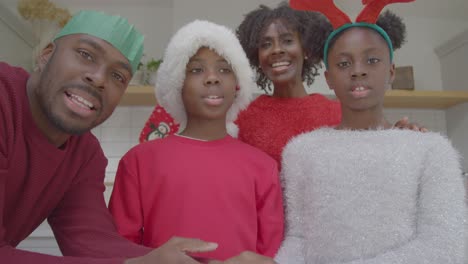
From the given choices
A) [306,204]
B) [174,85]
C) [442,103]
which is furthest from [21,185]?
[442,103]

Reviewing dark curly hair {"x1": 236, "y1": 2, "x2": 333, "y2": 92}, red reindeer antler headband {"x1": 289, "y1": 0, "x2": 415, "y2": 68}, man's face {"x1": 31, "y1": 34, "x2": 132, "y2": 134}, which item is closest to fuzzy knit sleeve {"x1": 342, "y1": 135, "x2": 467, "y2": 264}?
red reindeer antler headband {"x1": 289, "y1": 0, "x2": 415, "y2": 68}

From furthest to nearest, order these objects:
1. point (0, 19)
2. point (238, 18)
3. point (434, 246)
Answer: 1. point (238, 18)
2. point (0, 19)
3. point (434, 246)

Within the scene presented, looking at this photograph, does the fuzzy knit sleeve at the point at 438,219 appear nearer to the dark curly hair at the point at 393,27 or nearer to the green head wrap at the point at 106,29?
the dark curly hair at the point at 393,27

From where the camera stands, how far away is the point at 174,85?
4.15ft

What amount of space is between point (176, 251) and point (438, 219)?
1.78 feet

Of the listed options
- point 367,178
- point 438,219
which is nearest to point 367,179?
point 367,178

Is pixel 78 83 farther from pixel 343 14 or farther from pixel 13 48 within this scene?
pixel 13 48

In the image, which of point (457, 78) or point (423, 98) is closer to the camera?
point (423, 98)

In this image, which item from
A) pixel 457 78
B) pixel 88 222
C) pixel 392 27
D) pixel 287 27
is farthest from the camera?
pixel 457 78

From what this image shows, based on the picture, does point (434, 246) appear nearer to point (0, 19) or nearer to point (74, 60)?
point (74, 60)

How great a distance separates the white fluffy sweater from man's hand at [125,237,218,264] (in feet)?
0.98

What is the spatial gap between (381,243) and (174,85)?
0.67 meters

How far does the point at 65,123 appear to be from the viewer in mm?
1015

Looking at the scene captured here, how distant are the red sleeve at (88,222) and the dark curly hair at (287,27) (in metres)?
0.66
